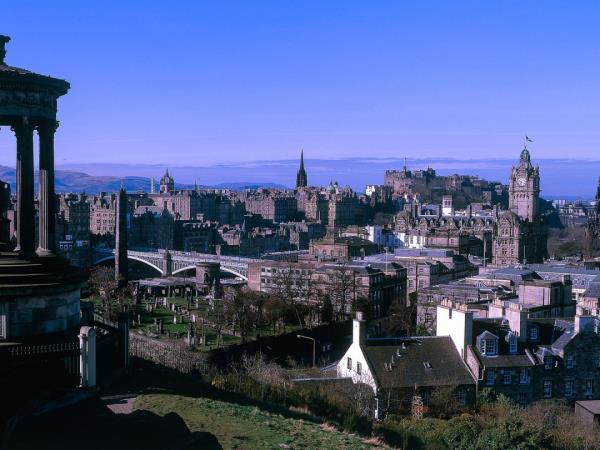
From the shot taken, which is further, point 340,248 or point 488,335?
point 340,248

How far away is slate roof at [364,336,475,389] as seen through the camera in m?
24.9

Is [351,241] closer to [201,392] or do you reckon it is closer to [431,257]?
[431,257]

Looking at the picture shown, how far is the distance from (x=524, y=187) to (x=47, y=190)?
8932 cm

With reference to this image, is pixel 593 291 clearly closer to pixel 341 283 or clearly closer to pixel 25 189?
pixel 341 283

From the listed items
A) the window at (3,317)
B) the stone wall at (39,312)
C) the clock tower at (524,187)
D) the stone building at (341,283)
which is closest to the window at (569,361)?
the stone wall at (39,312)

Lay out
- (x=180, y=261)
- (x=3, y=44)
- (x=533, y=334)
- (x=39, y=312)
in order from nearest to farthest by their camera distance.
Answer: (x=39, y=312), (x=3, y=44), (x=533, y=334), (x=180, y=261)


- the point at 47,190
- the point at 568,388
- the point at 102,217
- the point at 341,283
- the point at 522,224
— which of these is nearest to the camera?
the point at 47,190

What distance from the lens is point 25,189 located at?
16.4 m

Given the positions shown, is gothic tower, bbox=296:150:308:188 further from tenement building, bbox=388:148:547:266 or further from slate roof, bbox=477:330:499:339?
slate roof, bbox=477:330:499:339

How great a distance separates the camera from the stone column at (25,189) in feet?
53.7

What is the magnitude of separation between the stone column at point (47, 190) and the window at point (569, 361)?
18549 millimetres

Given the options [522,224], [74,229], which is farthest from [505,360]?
[74,229]

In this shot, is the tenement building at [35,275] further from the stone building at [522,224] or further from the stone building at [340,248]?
the stone building at [522,224]

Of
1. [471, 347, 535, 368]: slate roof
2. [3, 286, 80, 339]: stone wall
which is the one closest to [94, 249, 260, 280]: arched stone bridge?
[471, 347, 535, 368]: slate roof
